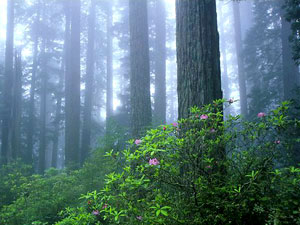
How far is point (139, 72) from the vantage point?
741 cm

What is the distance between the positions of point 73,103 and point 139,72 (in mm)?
5972

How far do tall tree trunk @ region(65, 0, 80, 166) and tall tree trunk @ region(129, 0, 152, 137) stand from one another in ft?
17.7

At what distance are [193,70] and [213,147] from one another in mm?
1347

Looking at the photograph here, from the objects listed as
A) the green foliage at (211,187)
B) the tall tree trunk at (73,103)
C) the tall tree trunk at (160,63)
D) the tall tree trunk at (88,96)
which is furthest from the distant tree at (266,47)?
the green foliage at (211,187)

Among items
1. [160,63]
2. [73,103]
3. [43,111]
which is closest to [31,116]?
[43,111]

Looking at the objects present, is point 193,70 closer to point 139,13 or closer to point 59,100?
→ point 139,13

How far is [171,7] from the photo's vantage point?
91.5 ft

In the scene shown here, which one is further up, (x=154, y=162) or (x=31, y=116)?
(x=31, y=116)

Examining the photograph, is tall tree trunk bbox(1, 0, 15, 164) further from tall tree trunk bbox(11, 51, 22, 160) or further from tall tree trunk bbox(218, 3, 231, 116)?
tall tree trunk bbox(218, 3, 231, 116)

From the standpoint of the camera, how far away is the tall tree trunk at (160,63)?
1592 cm

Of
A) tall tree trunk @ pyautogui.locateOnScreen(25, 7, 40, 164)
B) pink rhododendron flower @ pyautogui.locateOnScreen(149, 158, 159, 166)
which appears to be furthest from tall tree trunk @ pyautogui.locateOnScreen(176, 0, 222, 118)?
tall tree trunk @ pyautogui.locateOnScreen(25, 7, 40, 164)

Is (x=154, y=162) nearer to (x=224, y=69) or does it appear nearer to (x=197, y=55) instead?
(x=197, y=55)

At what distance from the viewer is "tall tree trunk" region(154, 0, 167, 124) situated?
52.2ft

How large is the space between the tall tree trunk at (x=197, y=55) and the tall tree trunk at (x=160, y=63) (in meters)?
10.6
